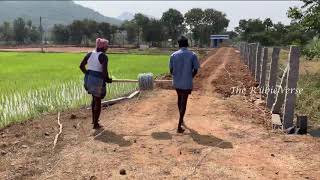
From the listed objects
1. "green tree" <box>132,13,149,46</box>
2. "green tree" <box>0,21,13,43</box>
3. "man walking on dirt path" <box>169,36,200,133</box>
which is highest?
"green tree" <box>132,13,149,46</box>

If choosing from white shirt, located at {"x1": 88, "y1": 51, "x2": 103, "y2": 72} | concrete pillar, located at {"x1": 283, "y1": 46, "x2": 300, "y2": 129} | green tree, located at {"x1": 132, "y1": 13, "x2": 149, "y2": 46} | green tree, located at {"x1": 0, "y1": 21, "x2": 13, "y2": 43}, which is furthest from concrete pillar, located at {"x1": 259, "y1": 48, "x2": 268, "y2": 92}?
green tree, located at {"x1": 0, "y1": 21, "x2": 13, "y2": 43}

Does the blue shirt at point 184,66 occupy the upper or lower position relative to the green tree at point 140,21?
lower

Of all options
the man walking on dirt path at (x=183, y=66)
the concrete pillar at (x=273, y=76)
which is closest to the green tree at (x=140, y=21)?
the concrete pillar at (x=273, y=76)

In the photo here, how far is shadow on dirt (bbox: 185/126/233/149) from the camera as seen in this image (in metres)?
7.19

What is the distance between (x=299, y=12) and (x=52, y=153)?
13.7m

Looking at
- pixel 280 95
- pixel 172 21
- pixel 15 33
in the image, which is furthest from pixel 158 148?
pixel 15 33

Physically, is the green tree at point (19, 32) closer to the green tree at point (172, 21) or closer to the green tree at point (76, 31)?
the green tree at point (76, 31)

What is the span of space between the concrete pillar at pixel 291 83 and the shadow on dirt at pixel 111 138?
2.98 metres

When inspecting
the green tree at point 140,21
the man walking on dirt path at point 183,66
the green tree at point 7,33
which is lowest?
the green tree at point 7,33

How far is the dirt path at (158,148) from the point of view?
590cm

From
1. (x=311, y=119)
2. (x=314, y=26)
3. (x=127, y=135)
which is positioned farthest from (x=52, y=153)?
(x=314, y=26)

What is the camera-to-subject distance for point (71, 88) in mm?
15906

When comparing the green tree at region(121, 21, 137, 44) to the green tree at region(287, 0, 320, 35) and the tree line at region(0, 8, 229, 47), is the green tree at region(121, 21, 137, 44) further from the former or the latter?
the green tree at region(287, 0, 320, 35)

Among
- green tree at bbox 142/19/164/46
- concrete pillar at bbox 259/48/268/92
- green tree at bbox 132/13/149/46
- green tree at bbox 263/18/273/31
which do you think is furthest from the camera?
green tree at bbox 132/13/149/46
